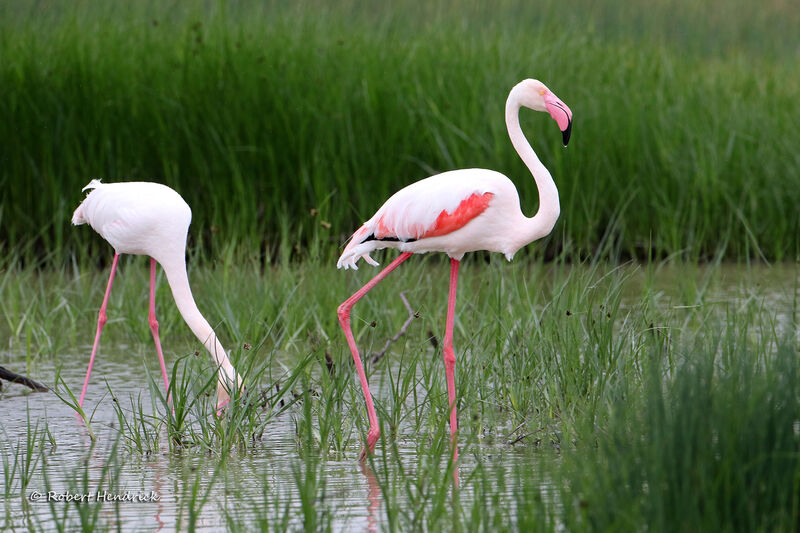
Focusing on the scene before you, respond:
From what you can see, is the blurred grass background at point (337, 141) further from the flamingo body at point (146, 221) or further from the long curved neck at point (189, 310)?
the long curved neck at point (189, 310)

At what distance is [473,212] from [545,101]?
19.9 inches

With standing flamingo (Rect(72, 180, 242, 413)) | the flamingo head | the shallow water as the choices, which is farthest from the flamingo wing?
standing flamingo (Rect(72, 180, 242, 413))

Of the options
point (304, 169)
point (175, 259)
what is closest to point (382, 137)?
point (304, 169)

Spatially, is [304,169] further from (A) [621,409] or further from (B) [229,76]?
(A) [621,409]

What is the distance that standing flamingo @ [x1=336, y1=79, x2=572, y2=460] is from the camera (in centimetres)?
473

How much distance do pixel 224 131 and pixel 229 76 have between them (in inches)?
18.5

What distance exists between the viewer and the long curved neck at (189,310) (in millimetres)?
5262

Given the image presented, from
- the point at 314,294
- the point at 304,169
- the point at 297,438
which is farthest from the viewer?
the point at 304,169

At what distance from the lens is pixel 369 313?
6668 millimetres

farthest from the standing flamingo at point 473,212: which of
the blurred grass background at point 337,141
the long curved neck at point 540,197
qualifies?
the blurred grass background at point 337,141

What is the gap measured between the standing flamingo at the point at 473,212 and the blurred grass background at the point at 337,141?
3492mm

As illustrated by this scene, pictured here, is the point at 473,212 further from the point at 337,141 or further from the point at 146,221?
the point at 337,141

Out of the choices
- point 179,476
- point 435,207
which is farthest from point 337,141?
point 179,476

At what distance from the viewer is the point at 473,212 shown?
475cm
